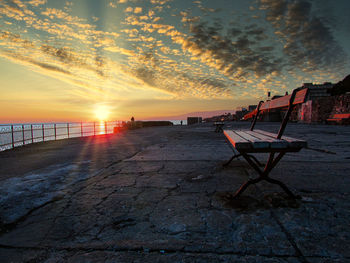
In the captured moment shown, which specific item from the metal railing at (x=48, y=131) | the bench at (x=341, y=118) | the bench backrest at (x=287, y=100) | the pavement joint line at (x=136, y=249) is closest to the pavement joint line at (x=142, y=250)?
the pavement joint line at (x=136, y=249)

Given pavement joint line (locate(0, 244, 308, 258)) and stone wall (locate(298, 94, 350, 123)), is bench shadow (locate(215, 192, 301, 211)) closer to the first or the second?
pavement joint line (locate(0, 244, 308, 258))

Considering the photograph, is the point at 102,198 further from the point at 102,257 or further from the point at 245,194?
the point at 245,194

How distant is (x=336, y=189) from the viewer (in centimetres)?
259

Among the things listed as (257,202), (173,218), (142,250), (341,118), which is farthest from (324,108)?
(142,250)

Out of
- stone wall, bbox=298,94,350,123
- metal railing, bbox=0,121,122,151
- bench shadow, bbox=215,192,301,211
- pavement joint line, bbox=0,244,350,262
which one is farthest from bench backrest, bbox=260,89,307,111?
stone wall, bbox=298,94,350,123

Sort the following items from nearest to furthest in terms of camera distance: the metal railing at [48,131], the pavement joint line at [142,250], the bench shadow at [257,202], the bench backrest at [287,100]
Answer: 1. the pavement joint line at [142,250]
2. the bench backrest at [287,100]
3. the bench shadow at [257,202]
4. the metal railing at [48,131]

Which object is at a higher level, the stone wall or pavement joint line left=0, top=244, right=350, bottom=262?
the stone wall

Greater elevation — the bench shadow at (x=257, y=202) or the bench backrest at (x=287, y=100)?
the bench backrest at (x=287, y=100)

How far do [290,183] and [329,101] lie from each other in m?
23.7

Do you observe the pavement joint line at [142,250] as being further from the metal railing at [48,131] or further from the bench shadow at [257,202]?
the metal railing at [48,131]

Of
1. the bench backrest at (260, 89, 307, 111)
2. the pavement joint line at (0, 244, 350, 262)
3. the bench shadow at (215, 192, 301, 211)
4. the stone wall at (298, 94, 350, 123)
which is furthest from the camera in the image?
the stone wall at (298, 94, 350, 123)

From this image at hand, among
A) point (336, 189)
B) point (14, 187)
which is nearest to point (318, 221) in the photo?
point (336, 189)

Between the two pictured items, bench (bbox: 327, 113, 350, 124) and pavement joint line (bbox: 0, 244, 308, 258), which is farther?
bench (bbox: 327, 113, 350, 124)

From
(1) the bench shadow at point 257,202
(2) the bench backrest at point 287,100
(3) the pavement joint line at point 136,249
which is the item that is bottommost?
(3) the pavement joint line at point 136,249
